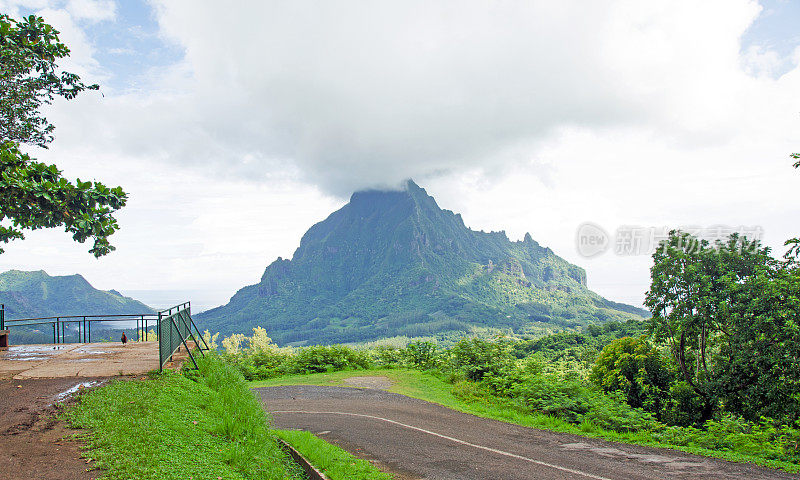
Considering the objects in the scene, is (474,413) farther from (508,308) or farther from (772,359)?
(508,308)

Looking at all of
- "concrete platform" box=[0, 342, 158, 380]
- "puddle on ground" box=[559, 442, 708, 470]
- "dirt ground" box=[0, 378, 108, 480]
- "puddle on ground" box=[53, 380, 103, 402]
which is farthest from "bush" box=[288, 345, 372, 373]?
"puddle on ground" box=[559, 442, 708, 470]

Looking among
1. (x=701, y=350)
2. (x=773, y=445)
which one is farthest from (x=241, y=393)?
(x=701, y=350)

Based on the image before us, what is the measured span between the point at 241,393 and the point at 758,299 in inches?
689

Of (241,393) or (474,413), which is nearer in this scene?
(241,393)

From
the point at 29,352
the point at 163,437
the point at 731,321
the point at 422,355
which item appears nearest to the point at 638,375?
the point at 731,321

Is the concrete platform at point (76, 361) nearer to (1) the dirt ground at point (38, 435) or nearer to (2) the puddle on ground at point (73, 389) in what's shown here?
(2) the puddle on ground at point (73, 389)

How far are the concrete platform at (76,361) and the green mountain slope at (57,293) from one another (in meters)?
102

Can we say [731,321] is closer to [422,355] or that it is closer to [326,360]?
[422,355]

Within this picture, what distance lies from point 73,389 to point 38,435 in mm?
2436

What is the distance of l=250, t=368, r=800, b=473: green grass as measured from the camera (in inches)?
333

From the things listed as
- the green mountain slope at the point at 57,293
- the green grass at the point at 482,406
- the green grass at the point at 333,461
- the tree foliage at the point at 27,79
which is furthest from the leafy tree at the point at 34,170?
the green mountain slope at the point at 57,293

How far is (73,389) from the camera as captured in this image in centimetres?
751

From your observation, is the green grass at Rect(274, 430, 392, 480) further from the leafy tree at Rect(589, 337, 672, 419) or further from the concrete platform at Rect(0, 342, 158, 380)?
the leafy tree at Rect(589, 337, 672, 419)

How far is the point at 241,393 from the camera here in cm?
880
